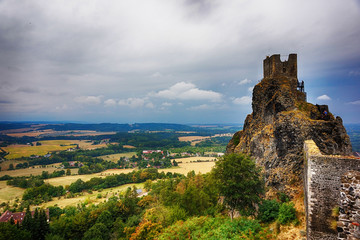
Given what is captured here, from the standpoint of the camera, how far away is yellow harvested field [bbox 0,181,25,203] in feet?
197

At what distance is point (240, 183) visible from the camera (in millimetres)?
14781

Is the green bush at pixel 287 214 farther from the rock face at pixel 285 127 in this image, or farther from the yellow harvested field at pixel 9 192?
the yellow harvested field at pixel 9 192

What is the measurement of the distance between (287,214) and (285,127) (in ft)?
26.6

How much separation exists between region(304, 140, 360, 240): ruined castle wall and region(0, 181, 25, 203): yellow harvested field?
266 feet

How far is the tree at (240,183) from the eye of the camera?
14.9 m

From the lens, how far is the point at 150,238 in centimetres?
1923

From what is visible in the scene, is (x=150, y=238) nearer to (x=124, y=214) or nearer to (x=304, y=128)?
(x=304, y=128)

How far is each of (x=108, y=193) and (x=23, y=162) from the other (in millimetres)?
77501

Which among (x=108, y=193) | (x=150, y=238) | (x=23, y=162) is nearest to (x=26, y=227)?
(x=150, y=238)

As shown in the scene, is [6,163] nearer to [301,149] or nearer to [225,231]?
[225,231]

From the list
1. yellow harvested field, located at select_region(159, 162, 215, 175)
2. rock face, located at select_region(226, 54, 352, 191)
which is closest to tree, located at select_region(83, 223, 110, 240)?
rock face, located at select_region(226, 54, 352, 191)

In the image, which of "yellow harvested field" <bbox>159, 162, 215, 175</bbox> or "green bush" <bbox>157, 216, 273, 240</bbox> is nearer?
"green bush" <bbox>157, 216, 273, 240</bbox>

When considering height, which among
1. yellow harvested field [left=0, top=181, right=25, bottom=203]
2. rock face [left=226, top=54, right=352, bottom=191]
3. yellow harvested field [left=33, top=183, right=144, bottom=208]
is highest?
rock face [left=226, top=54, right=352, bottom=191]

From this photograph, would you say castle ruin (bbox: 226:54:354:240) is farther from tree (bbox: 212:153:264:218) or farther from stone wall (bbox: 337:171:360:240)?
tree (bbox: 212:153:264:218)
